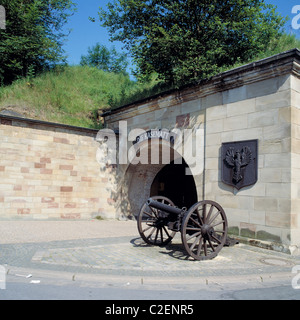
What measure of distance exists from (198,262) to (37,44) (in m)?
15.6

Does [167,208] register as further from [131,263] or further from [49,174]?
[49,174]

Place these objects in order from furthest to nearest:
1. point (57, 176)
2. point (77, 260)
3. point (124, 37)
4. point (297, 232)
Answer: point (124, 37), point (57, 176), point (297, 232), point (77, 260)

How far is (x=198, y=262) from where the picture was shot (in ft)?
18.8

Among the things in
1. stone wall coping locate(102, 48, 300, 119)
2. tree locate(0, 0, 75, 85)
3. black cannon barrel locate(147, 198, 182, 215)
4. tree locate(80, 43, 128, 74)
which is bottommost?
black cannon barrel locate(147, 198, 182, 215)

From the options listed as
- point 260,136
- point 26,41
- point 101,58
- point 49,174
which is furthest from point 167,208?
point 101,58

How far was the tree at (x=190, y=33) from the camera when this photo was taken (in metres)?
11.7

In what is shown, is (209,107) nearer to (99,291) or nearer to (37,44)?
(99,291)

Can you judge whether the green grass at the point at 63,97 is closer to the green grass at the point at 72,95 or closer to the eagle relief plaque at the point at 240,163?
the green grass at the point at 72,95

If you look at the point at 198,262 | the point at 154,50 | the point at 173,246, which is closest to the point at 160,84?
the point at 154,50

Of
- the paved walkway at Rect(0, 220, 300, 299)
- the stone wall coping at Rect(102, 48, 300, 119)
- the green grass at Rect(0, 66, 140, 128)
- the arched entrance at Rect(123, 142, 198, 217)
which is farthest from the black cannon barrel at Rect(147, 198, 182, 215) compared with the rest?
the green grass at Rect(0, 66, 140, 128)

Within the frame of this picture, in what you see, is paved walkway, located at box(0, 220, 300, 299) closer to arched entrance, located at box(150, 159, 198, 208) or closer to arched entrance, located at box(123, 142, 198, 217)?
arched entrance, located at box(123, 142, 198, 217)

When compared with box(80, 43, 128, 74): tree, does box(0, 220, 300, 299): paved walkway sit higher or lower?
lower

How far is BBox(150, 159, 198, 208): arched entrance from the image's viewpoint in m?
14.2

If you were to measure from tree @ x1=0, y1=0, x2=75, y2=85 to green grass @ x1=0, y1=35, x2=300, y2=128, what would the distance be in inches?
42.7
